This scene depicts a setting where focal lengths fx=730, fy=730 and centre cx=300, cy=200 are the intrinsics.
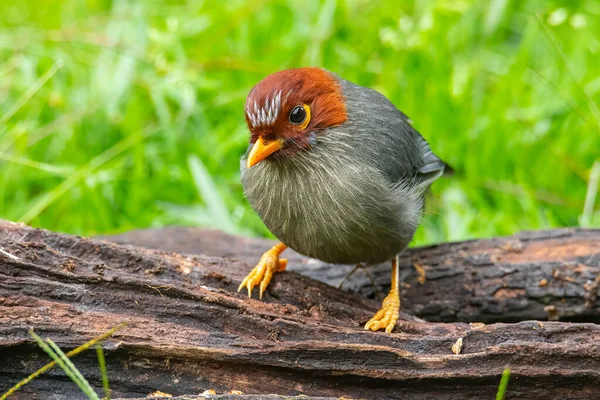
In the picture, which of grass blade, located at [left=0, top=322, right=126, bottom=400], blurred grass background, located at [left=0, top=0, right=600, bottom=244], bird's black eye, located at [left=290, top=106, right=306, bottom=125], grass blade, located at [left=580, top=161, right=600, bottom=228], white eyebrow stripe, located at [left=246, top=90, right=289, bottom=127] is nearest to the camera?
grass blade, located at [left=0, top=322, right=126, bottom=400]

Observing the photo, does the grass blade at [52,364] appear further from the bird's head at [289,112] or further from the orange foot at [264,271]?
the bird's head at [289,112]

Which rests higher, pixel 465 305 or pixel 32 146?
pixel 32 146

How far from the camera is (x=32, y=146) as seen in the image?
5945 mm

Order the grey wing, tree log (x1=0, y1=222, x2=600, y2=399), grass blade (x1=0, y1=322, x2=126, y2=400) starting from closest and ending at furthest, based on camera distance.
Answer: grass blade (x1=0, y1=322, x2=126, y2=400), tree log (x1=0, y1=222, x2=600, y2=399), the grey wing

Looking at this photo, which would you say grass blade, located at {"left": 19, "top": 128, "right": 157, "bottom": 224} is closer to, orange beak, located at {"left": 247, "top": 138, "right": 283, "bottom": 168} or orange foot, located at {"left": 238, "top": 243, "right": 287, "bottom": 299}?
orange foot, located at {"left": 238, "top": 243, "right": 287, "bottom": 299}

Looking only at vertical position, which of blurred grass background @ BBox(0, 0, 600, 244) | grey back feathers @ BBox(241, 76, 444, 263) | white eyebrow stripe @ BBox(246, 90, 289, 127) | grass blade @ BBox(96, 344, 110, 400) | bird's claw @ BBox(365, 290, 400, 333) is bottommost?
grass blade @ BBox(96, 344, 110, 400)

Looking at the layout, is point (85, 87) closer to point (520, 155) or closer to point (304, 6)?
point (304, 6)

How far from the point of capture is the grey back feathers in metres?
3.79

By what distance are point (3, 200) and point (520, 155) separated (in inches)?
165

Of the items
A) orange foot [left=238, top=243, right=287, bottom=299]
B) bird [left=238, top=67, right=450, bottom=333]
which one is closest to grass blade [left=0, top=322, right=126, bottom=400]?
orange foot [left=238, top=243, right=287, bottom=299]

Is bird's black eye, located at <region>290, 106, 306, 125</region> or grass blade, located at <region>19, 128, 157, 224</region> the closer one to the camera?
bird's black eye, located at <region>290, 106, 306, 125</region>

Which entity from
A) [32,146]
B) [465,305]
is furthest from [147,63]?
[465,305]

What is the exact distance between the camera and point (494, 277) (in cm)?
429

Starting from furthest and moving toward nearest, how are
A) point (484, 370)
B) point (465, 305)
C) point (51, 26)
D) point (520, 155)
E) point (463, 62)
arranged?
point (51, 26), point (463, 62), point (520, 155), point (465, 305), point (484, 370)
